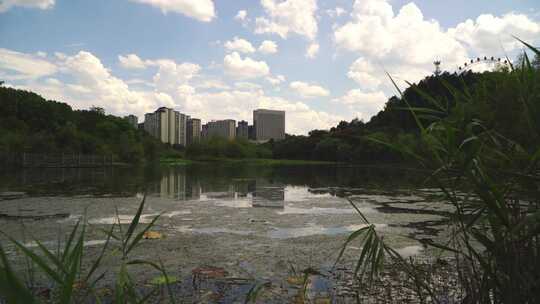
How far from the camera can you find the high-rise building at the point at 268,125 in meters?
147

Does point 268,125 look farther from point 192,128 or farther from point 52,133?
point 52,133

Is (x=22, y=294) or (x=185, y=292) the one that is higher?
(x=22, y=294)

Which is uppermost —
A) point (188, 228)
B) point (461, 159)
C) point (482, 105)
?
point (482, 105)

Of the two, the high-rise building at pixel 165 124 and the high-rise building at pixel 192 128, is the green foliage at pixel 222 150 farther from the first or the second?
the high-rise building at pixel 192 128

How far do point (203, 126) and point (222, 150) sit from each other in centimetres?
6775

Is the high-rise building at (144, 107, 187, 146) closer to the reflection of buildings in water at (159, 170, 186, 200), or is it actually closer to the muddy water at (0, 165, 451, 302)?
the reflection of buildings in water at (159, 170, 186, 200)

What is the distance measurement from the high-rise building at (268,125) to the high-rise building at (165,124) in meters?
32.6

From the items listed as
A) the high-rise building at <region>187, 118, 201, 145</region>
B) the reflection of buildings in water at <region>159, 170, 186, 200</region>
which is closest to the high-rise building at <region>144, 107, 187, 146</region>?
the high-rise building at <region>187, 118, 201, 145</region>

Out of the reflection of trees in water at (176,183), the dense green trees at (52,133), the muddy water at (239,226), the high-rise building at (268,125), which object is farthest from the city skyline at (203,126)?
the muddy water at (239,226)

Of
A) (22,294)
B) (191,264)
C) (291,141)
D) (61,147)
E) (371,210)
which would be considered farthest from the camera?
(291,141)

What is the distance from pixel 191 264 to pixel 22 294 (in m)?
3.50

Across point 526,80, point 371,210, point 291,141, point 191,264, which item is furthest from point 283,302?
point 291,141

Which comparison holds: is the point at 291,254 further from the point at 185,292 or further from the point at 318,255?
the point at 185,292

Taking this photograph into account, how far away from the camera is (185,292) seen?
3238 mm
